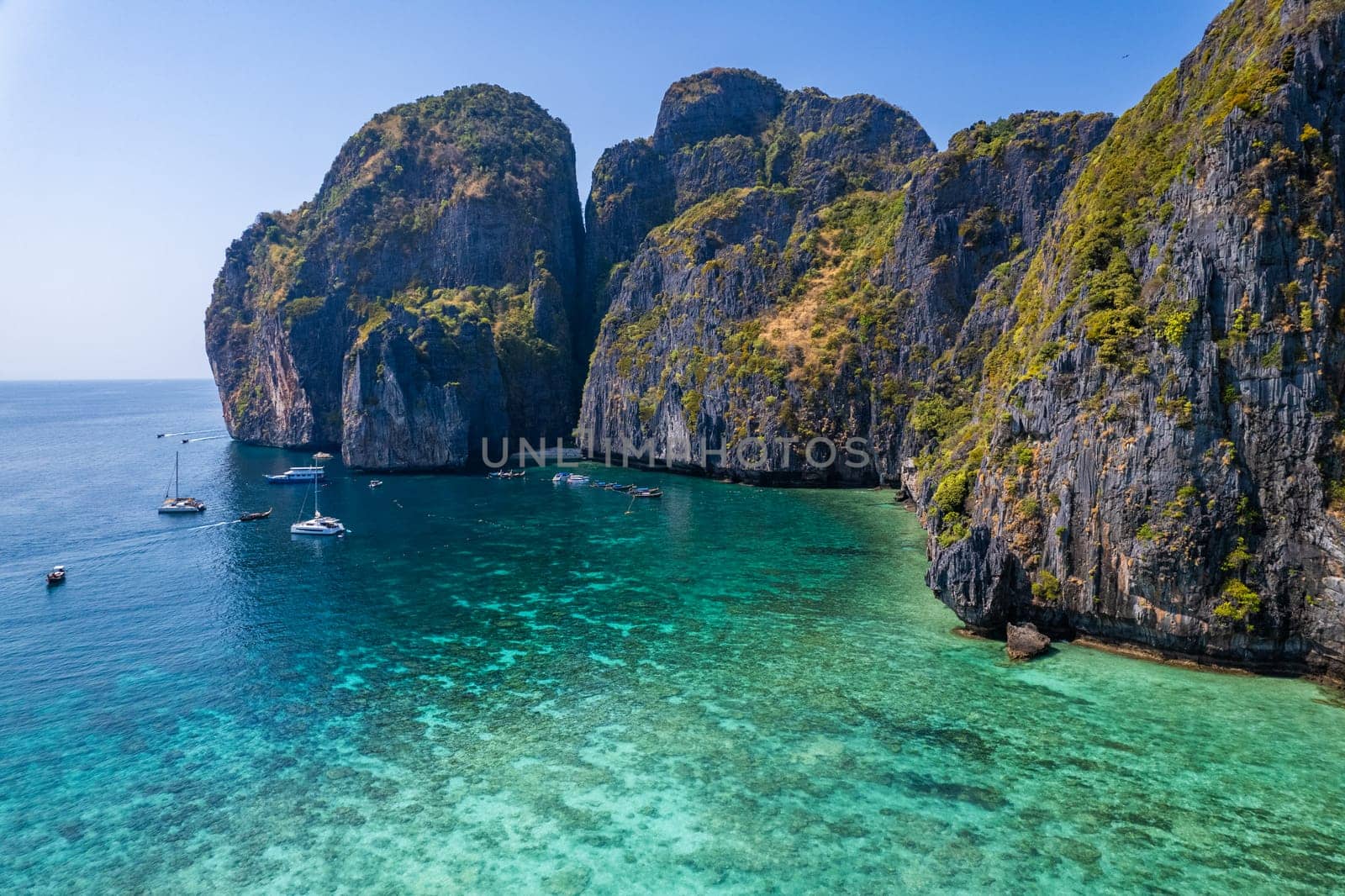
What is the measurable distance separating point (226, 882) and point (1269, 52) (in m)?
65.8

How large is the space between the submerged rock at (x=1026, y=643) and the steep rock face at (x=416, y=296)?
99876 millimetres

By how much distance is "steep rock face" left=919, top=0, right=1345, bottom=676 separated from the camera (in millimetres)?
39000

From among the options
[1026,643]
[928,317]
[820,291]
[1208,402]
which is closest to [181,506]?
[820,291]

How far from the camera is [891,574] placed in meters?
61.9

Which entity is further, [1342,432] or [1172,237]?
[1172,237]

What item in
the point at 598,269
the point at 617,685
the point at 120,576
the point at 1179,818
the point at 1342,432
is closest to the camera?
the point at 1179,818

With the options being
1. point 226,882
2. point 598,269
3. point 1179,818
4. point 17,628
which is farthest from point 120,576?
point 598,269

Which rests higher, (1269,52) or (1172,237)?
(1269,52)

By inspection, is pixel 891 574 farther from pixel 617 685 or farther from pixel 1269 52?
pixel 1269 52

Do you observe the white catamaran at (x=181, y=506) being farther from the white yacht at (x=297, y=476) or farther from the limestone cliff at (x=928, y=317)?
the limestone cliff at (x=928, y=317)

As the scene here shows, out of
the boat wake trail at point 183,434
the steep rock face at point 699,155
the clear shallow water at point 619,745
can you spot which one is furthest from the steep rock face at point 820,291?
the boat wake trail at point 183,434

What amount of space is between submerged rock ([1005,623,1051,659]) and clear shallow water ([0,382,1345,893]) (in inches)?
46.1

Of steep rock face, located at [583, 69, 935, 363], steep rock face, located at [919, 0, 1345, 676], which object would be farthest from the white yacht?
steep rock face, located at [919, 0, 1345, 676]

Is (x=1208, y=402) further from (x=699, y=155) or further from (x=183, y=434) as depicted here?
(x=183, y=434)
